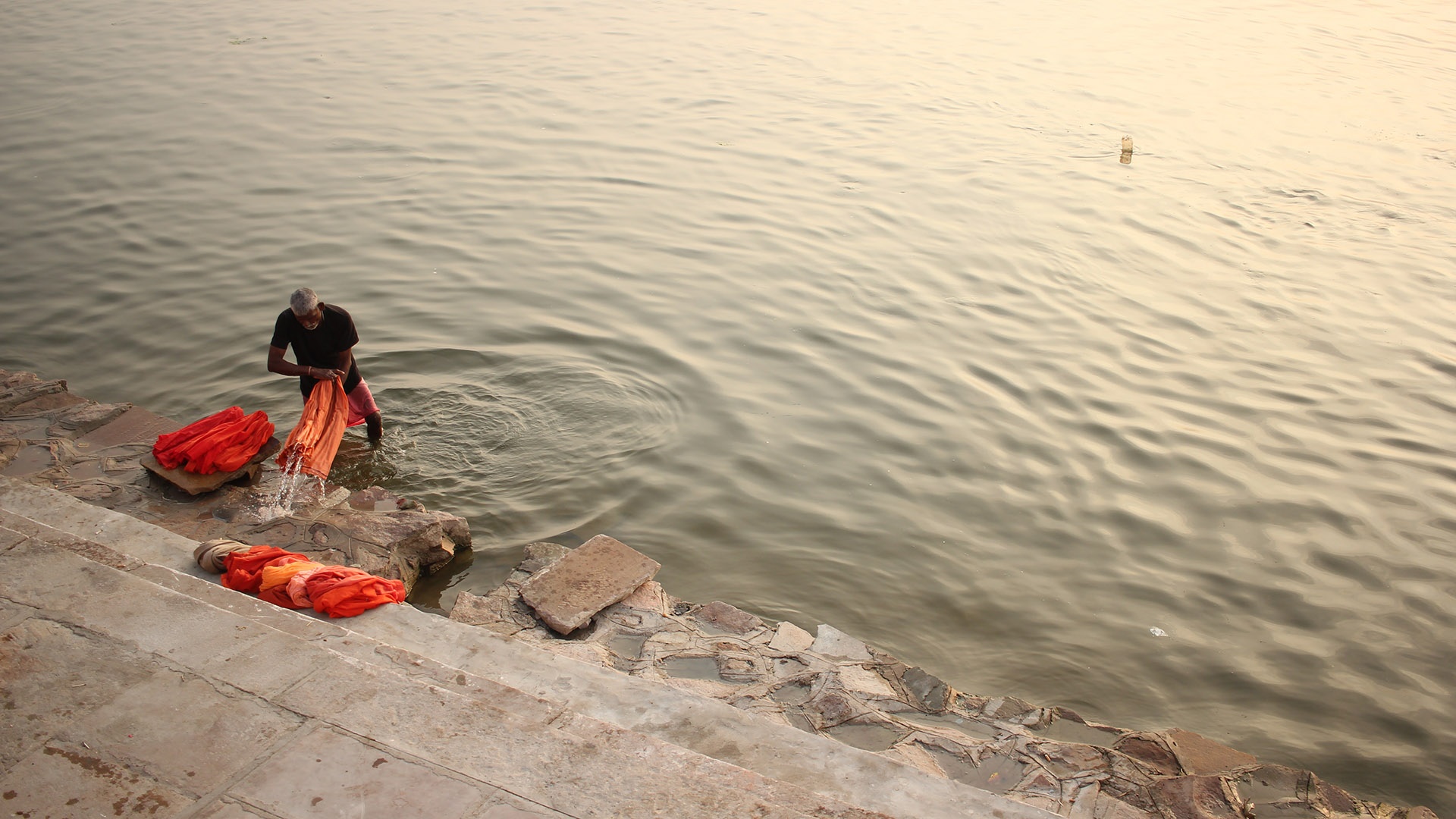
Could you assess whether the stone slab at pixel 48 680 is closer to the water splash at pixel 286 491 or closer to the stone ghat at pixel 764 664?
the stone ghat at pixel 764 664

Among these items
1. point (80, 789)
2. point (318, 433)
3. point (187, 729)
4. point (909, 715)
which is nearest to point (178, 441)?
point (318, 433)

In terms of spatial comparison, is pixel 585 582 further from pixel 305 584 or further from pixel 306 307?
pixel 306 307

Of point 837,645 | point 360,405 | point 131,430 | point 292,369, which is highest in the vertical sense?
point 292,369

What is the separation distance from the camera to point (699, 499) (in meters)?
6.91

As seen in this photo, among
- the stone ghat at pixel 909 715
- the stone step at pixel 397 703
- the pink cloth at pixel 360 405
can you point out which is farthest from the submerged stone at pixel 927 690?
the pink cloth at pixel 360 405

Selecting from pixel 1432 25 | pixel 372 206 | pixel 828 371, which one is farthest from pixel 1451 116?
pixel 372 206

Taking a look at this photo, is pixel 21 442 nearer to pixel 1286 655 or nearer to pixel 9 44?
pixel 1286 655

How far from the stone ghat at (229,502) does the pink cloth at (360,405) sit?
28.6 inches

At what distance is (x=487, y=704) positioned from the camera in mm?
3656

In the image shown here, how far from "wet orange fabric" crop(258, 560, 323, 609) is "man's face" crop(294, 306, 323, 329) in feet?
6.76

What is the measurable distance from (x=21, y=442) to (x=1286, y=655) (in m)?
7.72

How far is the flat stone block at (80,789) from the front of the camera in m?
3.08

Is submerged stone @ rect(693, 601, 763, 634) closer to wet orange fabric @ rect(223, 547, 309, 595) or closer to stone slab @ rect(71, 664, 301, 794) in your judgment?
wet orange fabric @ rect(223, 547, 309, 595)

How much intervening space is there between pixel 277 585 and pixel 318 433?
6.65ft
